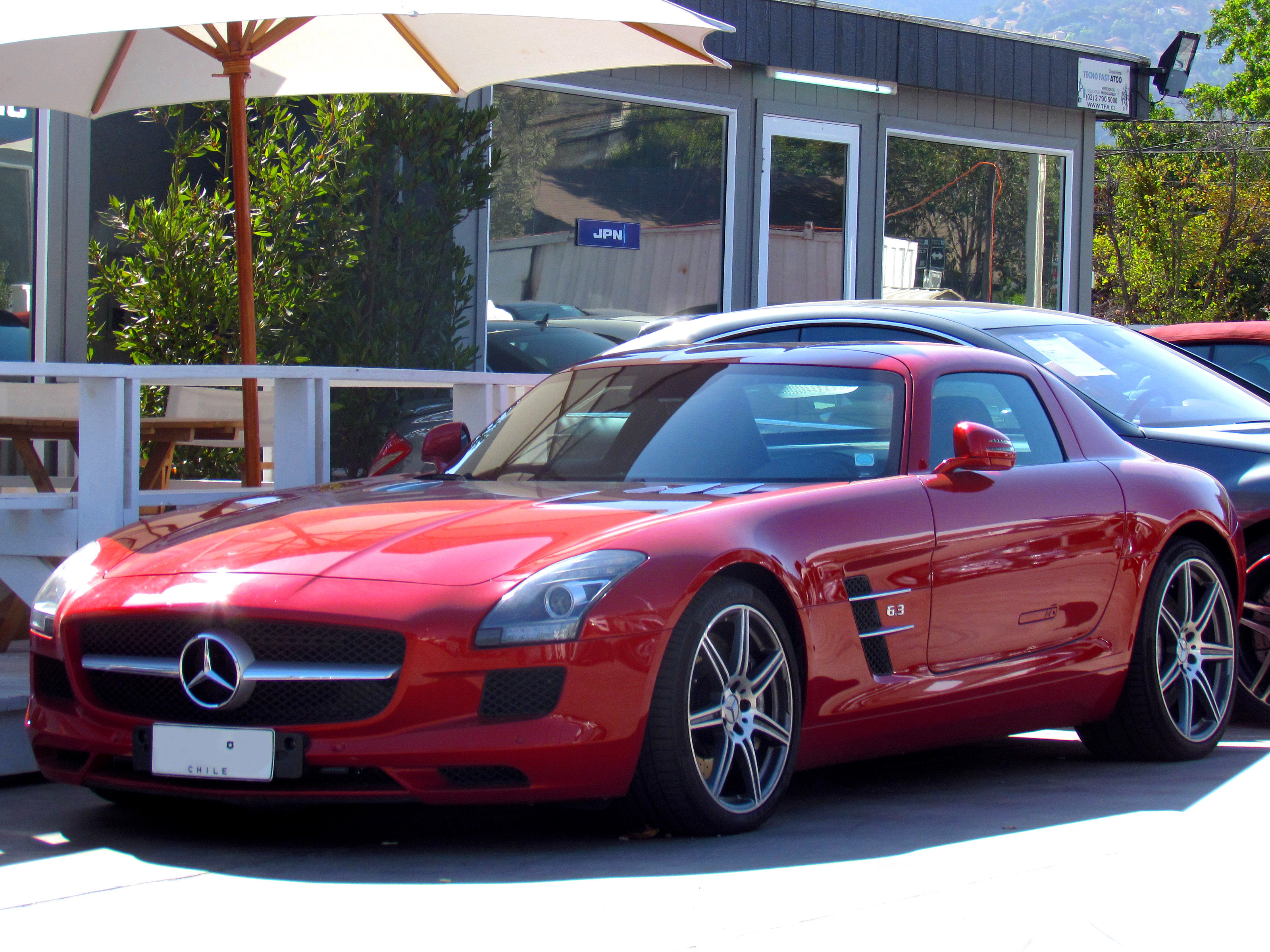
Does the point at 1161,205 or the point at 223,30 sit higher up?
the point at 1161,205

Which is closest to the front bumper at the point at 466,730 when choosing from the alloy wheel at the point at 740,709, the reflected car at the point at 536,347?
the alloy wheel at the point at 740,709

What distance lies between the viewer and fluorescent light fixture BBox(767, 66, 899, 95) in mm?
13797

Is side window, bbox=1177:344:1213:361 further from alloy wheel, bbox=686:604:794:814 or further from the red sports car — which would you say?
alloy wheel, bbox=686:604:794:814

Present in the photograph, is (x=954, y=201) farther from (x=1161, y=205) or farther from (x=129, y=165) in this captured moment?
(x=1161, y=205)

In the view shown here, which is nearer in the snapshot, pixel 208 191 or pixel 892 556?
pixel 892 556

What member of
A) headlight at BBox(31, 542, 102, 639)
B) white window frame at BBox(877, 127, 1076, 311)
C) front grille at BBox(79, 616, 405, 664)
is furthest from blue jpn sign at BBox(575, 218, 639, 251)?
front grille at BBox(79, 616, 405, 664)

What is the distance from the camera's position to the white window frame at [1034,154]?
48.5 ft

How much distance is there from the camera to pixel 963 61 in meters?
15.0

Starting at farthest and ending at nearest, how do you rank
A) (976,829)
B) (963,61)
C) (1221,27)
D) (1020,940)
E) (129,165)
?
(1221,27)
(963,61)
(129,165)
(976,829)
(1020,940)

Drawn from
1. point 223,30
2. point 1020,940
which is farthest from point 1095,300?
point 1020,940

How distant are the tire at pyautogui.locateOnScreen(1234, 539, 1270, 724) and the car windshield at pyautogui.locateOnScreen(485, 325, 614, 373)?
662 cm

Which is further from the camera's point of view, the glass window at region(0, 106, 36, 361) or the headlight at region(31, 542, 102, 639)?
the glass window at region(0, 106, 36, 361)

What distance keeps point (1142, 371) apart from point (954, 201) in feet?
28.5

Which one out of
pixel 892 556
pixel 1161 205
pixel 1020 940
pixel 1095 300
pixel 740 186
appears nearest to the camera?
pixel 1020 940
